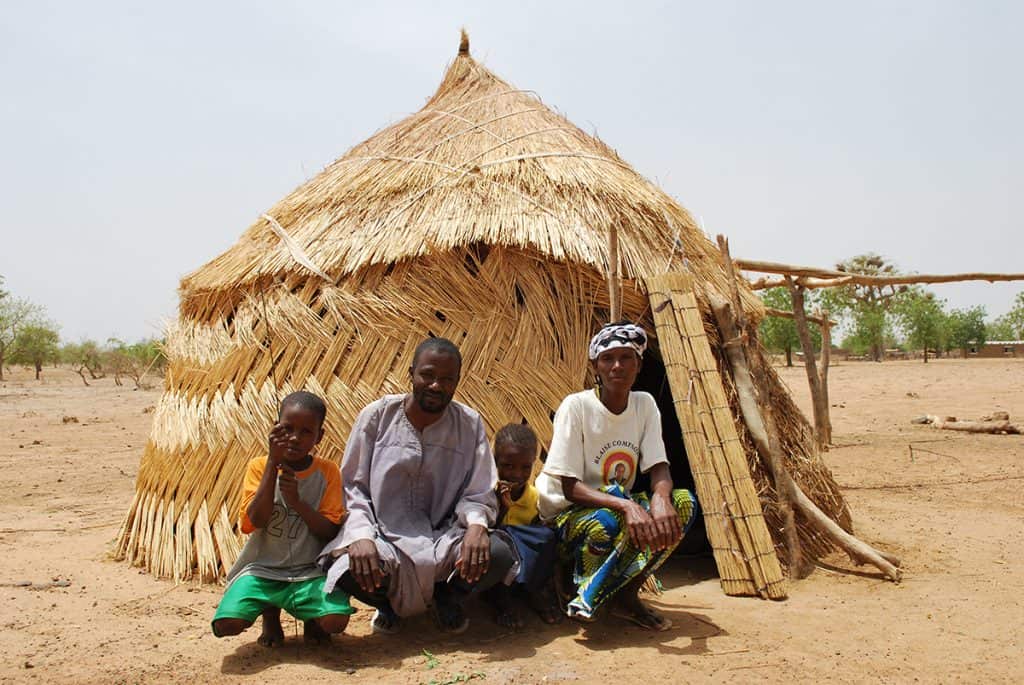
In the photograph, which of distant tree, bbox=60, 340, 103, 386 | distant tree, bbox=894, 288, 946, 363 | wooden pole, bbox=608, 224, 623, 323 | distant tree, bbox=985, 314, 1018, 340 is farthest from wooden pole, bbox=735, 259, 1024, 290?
distant tree, bbox=985, 314, 1018, 340

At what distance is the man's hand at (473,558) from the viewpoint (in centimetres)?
292

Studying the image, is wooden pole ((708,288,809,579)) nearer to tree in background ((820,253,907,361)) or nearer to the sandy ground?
the sandy ground

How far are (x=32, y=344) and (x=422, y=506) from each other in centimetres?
3175

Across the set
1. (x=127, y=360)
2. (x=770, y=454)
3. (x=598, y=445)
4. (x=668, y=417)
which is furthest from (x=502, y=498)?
(x=127, y=360)

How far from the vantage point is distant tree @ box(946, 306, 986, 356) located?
3869cm

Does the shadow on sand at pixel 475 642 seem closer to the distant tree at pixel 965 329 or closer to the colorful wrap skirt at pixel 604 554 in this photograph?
the colorful wrap skirt at pixel 604 554

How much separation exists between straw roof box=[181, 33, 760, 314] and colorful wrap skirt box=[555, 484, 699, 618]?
1.52 m

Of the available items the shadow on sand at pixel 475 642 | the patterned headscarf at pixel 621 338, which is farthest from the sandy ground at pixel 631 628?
the patterned headscarf at pixel 621 338

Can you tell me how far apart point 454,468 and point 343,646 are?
32.2 inches

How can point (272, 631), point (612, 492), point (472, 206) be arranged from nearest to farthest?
1. point (272, 631)
2. point (612, 492)
3. point (472, 206)

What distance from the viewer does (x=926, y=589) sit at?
3918mm

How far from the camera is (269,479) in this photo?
2920 mm

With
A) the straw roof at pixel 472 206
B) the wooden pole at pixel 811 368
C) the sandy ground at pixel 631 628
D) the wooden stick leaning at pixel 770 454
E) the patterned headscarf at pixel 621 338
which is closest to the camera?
the sandy ground at pixel 631 628

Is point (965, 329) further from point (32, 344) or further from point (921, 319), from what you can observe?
point (32, 344)
